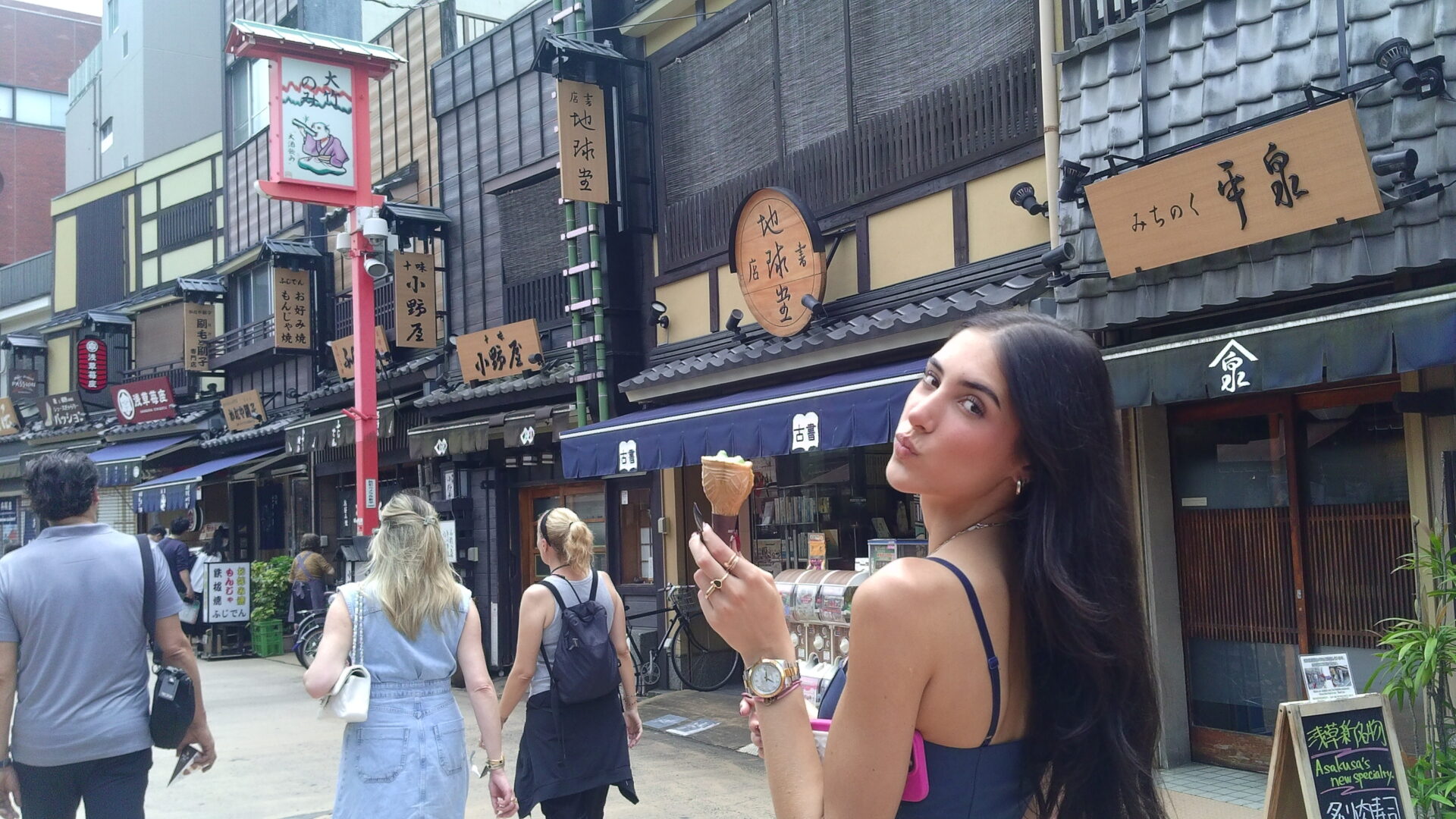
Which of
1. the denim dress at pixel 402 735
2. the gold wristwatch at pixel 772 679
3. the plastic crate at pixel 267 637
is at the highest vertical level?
the gold wristwatch at pixel 772 679

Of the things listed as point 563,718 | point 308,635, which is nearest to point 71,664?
point 563,718

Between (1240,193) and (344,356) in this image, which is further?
(344,356)

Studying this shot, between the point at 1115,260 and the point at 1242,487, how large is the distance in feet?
5.75

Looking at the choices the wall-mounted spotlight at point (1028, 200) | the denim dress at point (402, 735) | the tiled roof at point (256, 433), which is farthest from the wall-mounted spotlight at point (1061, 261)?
the tiled roof at point (256, 433)

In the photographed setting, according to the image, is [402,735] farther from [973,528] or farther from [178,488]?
[178,488]

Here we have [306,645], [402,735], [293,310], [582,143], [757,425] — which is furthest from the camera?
[293,310]

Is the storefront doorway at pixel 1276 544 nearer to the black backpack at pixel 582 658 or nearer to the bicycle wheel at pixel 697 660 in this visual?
the black backpack at pixel 582 658

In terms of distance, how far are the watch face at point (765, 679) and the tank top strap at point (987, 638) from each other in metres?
0.30

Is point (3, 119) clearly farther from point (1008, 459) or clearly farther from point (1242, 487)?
point (1008, 459)

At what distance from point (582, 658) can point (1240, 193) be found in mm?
4438

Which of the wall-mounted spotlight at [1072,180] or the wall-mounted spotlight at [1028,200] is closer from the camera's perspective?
the wall-mounted spotlight at [1072,180]

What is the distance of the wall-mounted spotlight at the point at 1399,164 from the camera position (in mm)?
5824

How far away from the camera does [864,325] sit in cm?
934

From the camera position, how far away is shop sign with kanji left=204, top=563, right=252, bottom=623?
17484 millimetres
